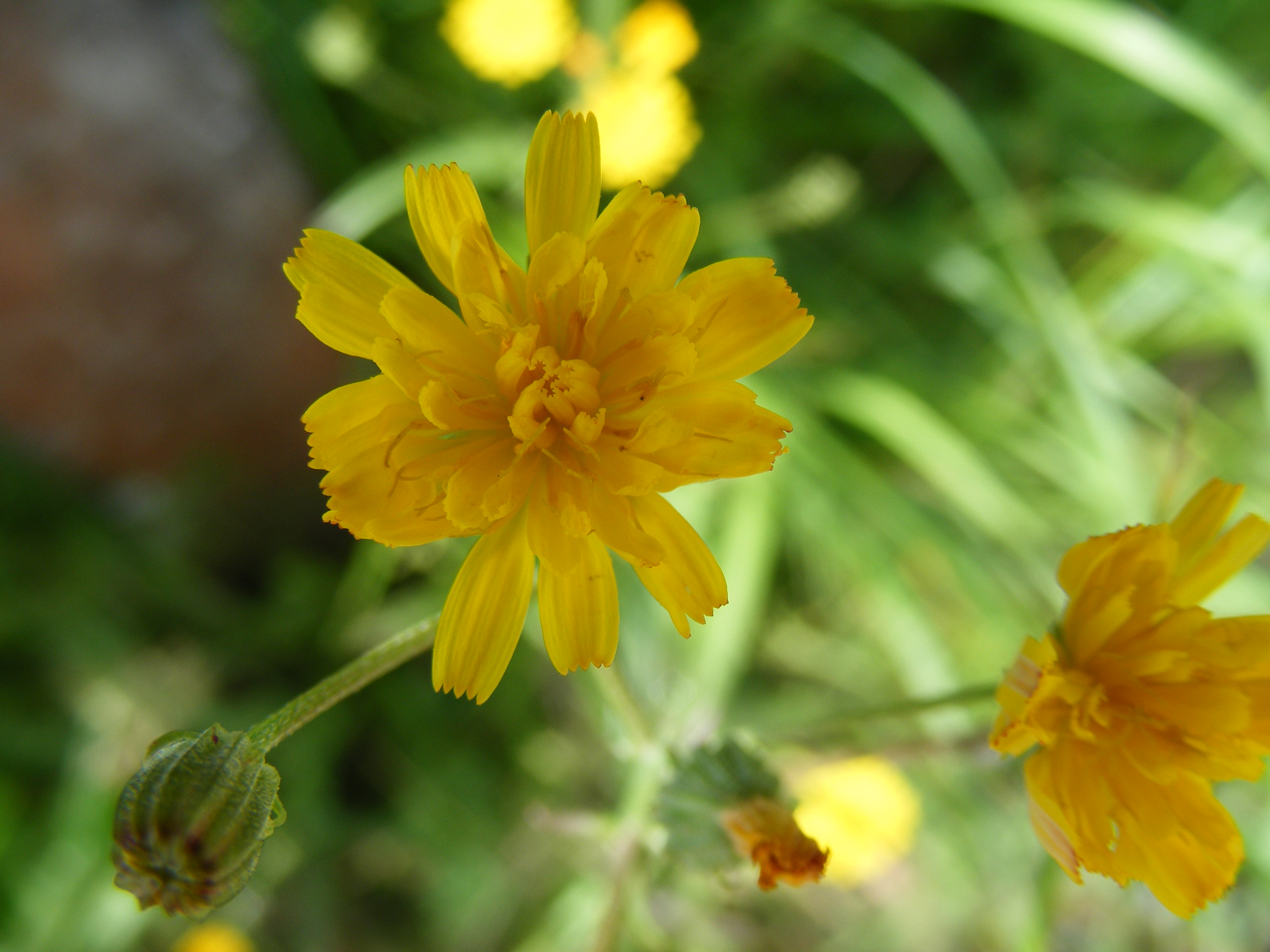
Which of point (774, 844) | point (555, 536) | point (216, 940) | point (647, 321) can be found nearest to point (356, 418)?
point (555, 536)

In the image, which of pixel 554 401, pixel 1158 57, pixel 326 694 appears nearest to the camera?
pixel 326 694

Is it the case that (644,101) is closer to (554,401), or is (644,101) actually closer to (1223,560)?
(554,401)

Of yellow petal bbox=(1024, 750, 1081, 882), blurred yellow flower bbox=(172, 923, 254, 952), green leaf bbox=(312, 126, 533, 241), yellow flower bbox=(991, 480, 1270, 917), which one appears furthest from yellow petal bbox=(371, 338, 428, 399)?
blurred yellow flower bbox=(172, 923, 254, 952)

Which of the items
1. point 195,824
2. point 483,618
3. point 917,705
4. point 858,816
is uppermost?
point 483,618

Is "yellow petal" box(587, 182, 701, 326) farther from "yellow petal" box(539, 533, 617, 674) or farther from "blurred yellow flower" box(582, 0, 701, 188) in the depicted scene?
"blurred yellow flower" box(582, 0, 701, 188)

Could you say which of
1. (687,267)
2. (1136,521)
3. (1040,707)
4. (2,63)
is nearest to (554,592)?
(1040,707)

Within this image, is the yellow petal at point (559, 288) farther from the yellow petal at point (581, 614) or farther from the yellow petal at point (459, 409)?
the yellow petal at point (581, 614)

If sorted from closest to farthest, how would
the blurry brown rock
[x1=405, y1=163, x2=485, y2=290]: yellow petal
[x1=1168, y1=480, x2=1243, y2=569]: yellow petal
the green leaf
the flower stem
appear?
1. the flower stem
2. [x1=405, y1=163, x2=485, y2=290]: yellow petal
3. [x1=1168, y1=480, x2=1243, y2=569]: yellow petal
4. the green leaf
5. the blurry brown rock
